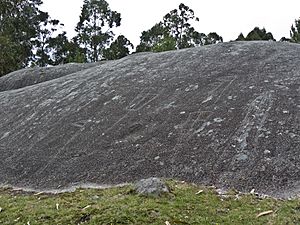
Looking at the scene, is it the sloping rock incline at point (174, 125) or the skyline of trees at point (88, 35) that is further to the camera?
the skyline of trees at point (88, 35)

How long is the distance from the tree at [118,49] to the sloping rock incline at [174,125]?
30803 mm

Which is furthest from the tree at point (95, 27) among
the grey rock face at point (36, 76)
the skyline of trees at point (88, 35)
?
the grey rock face at point (36, 76)

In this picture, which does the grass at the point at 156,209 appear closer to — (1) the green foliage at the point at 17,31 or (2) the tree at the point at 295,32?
(1) the green foliage at the point at 17,31

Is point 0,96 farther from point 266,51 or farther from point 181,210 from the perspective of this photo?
point 181,210

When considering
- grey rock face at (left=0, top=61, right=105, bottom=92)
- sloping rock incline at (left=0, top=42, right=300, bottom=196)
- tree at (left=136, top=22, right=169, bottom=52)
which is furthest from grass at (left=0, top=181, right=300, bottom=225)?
tree at (left=136, top=22, right=169, bottom=52)

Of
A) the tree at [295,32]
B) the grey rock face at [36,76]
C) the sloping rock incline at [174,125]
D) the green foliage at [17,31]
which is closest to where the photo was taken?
the sloping rock incline at [174,125]

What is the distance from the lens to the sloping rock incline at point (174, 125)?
6809 mm

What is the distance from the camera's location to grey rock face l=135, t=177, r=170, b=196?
5.67 meters

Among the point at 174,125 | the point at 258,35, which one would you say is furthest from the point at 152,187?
the point at 258,35

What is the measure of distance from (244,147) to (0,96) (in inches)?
395

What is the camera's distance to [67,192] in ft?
22.5

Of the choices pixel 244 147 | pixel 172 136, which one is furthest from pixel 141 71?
pixel 244 147

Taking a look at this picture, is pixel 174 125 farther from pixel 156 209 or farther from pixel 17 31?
pixel 17 31

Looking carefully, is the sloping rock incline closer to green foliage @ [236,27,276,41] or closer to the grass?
the grass
